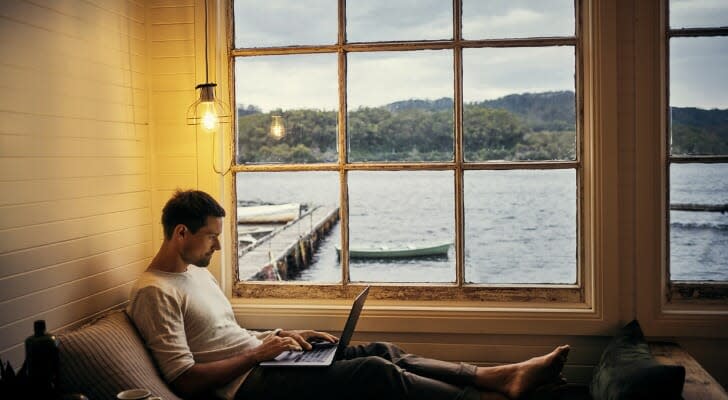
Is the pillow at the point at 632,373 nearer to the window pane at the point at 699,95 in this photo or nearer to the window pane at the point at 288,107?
the window pane at the point at 699,95

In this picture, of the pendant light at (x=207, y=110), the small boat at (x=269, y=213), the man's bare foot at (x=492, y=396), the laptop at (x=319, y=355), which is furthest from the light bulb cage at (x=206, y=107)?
the man's bare foot at (x=492, y=396)

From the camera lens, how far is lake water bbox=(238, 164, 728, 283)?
10.1 ft

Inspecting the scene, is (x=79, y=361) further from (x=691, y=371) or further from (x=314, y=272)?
(x=691, y=371)

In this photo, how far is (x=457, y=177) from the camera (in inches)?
127

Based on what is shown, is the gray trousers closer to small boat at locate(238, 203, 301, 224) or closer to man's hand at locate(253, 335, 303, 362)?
man's hand at locate(253, 335, 303, 362)

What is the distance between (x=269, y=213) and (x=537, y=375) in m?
1.54

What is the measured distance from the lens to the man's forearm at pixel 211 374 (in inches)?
95.9

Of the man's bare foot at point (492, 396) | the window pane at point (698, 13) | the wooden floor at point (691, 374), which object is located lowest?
the man's bare foot at point (492, 396)

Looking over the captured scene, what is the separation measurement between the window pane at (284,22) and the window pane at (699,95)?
164cm

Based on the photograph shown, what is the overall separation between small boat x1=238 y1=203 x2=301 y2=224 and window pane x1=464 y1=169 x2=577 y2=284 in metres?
0.87

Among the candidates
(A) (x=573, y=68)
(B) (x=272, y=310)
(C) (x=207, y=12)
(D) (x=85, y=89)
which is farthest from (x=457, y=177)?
(D) (x=85, y=89)

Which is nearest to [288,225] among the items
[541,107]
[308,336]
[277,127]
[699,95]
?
[277,127]

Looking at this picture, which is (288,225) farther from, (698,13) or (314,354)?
(698,13)

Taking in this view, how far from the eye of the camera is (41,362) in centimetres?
184
